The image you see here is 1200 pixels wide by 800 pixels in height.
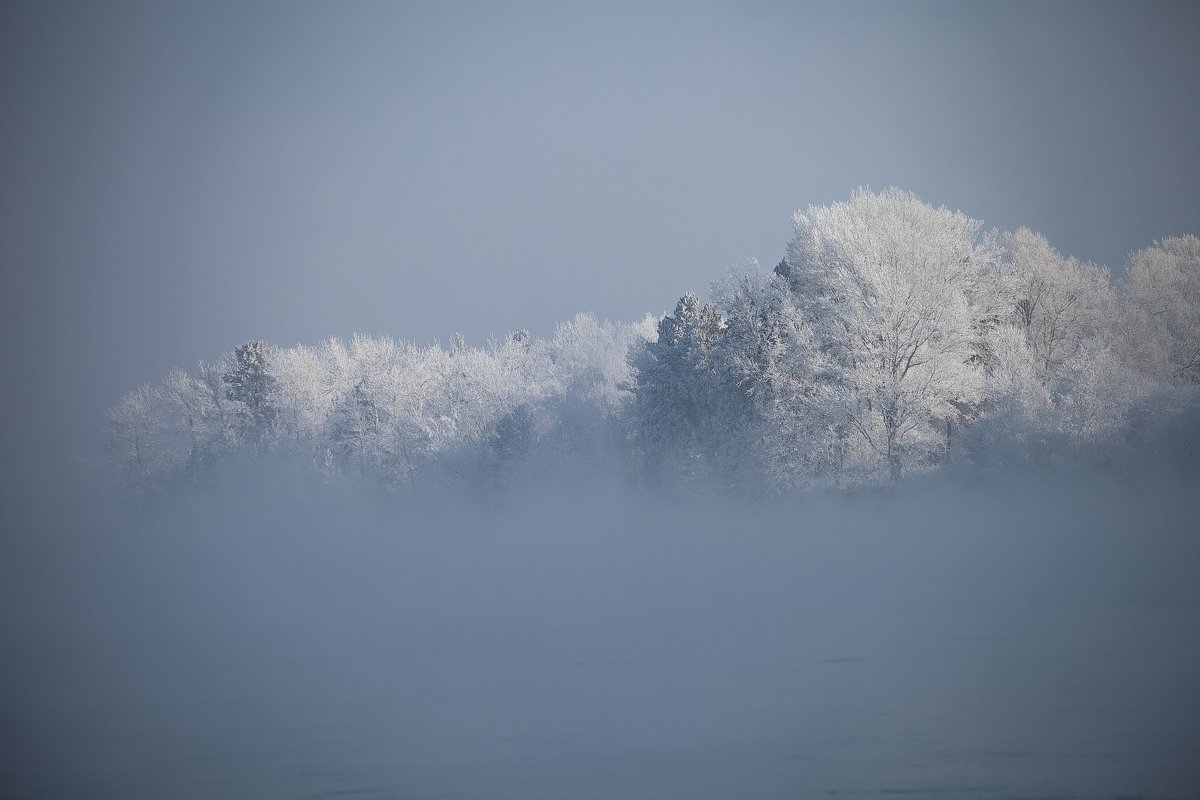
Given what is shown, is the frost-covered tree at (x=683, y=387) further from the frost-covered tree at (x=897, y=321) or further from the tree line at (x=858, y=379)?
the frost-covered tree at (x=897, y=321)

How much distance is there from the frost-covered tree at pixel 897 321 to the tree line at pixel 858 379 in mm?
98

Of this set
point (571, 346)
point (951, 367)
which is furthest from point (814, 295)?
point (571, 346)

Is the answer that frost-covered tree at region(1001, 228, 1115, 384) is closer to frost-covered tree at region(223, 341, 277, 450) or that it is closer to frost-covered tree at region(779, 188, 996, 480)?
frost-covered tree at region(779, 188, 996, 480)

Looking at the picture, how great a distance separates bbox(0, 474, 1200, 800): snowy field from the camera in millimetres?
13578

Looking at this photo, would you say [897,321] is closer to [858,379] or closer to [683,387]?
[858,379]

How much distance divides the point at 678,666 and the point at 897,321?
75.8ft

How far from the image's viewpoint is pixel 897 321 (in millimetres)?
37375

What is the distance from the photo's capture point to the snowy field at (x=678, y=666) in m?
13.6

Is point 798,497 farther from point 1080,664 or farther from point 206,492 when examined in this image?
point 206,492

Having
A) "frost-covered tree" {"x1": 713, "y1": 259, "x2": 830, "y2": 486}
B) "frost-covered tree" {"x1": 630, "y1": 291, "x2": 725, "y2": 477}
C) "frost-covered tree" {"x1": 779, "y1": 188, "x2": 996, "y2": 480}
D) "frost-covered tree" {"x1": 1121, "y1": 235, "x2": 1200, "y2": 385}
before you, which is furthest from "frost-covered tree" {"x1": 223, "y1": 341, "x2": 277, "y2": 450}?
"frost-covered tree" {"x1": 1121, "y1": 235, "x2": 1200, "y2": 385}

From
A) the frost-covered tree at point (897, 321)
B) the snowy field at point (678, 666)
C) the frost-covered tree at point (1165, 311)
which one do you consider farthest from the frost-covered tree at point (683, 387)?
the frost-covered tree at point (1165, 311)

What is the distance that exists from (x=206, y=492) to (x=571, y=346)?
3896cm

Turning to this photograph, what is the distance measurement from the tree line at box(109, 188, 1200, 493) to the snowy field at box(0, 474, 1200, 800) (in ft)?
10.9

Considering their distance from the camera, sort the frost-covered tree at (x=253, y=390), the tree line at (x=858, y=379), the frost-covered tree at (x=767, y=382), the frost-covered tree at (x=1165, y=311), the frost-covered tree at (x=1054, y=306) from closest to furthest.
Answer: the tree line at (x=858, y=379) → the frost-covered tree at (x=767, y=382) → the frost-covered tree at (x=1165, y=311) → the frost-covered tree at (x=1054, y=306) → the frost-covered tree at (x=253, y=390)
